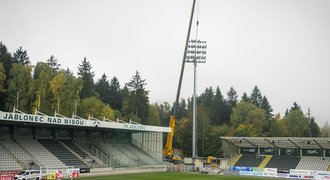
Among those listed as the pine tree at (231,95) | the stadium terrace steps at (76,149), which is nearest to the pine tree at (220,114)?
the pine tree at (231,95)

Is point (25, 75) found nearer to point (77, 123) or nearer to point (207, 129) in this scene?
point (77, 123)

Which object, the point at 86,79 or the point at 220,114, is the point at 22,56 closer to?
the point at 86,79

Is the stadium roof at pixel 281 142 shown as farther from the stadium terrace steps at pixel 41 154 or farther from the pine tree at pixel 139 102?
the pine tree at pixel 139 102

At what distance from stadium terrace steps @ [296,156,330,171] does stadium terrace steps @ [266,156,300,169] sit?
0.90m

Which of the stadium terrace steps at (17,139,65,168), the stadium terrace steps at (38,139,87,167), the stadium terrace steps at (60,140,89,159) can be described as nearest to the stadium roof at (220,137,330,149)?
the stadium terrace steps at (60,140,89,159)

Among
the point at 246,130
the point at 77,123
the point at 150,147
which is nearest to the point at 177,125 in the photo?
the point at 246,130

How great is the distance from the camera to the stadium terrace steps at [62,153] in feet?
161

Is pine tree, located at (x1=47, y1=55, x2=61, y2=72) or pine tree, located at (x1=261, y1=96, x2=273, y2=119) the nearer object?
pine tree, located at (x1=47, y1=55, x2=61, y2=72)

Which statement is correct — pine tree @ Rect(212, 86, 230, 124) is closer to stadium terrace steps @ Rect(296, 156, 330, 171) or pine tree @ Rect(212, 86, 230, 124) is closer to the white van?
stadium terrace steps @ Rect(296, 156, 330, 171)

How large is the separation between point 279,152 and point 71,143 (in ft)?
115

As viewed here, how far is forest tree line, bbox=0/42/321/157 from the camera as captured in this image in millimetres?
69125

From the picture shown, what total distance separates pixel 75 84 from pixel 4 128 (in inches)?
986

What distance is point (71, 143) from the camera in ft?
182

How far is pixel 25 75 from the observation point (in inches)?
2687
